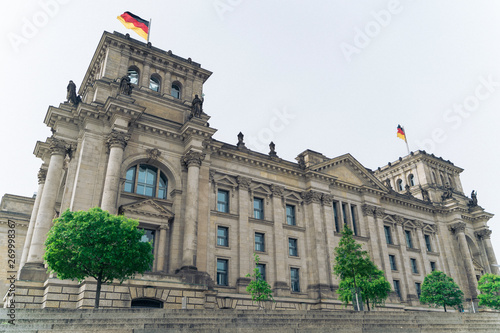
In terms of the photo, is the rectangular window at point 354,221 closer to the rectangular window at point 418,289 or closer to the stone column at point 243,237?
the rectangular window at point 418,289

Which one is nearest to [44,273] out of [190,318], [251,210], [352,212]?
[190,318]

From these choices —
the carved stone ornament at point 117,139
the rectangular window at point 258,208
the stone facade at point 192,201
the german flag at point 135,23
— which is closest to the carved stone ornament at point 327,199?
the stone facade at point 192,201

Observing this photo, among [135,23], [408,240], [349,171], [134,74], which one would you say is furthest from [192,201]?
[408,240]

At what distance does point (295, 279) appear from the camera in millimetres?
38250

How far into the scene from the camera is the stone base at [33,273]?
2544cm

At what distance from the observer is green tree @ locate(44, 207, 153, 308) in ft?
68.7

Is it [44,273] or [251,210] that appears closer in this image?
[44,273]

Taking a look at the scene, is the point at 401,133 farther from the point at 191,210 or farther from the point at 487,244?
the point at 191,210

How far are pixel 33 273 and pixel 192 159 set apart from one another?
14.0 metres

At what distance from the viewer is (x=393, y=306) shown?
4219 cm

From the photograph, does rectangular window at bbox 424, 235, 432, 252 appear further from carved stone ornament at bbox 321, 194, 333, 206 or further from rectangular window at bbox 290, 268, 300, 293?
rectangular window at bbox 290, 268, 300, 293

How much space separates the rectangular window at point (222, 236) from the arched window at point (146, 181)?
6.22m

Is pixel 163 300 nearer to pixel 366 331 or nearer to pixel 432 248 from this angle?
pixel 366 331

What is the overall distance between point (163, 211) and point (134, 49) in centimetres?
1622
